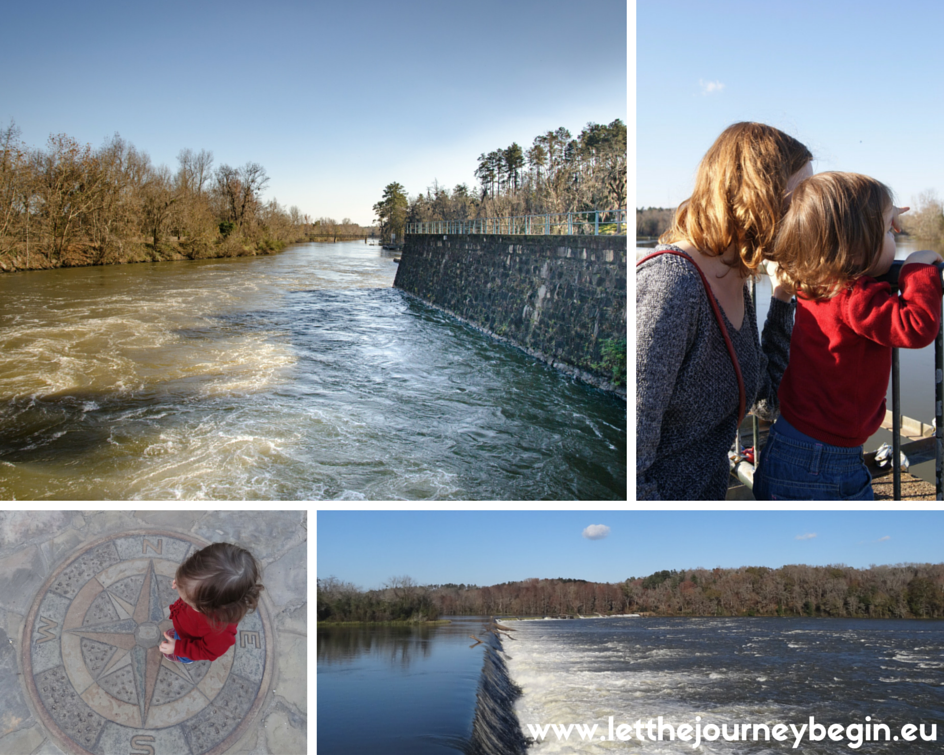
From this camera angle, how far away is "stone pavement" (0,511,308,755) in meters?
1.47

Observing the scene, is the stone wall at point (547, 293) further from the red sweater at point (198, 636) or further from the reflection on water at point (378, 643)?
the red sweater at point (198, 636)

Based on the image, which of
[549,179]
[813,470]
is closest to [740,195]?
[813,470]

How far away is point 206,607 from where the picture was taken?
145 centimetres

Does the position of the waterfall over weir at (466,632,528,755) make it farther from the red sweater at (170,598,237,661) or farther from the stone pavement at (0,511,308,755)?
the red sweater at (170,598,237,661)

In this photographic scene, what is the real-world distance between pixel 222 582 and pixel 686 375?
1199mm

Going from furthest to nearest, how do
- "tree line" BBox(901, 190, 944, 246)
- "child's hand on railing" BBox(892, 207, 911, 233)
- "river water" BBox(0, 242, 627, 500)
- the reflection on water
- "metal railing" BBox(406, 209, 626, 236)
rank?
"metal railing" BBox(406, 209, 626, 236) → "river water" BBox(0, 242, 627, 500) → "tree line" BBox(901, 190, 944, 246) → the reflection on water → "child's hand on railing" BBox(892, 207, 911, 233)

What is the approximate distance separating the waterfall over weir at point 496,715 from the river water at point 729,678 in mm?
25

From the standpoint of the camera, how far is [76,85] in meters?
6.11

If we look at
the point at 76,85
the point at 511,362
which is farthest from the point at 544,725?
the point at 76,85

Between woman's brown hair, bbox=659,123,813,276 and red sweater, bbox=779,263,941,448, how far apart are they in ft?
0.65

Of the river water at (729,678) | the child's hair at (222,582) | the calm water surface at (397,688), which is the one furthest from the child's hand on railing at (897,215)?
the child's hair at (222,582)

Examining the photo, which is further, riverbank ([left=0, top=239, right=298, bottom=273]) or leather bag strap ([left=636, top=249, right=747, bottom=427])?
riverbank ([left=0, top=239, right=298, bottom=273])

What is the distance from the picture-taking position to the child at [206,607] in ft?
4.76

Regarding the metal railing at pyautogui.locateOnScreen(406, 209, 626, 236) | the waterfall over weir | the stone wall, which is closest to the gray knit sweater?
the waterfall over weir
